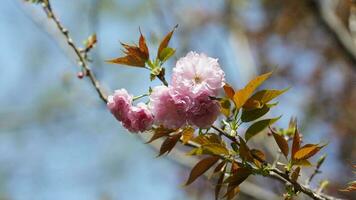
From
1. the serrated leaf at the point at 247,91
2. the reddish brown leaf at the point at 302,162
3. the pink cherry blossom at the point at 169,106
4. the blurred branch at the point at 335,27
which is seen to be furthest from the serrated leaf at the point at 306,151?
the blurred branch at the point at 335,27

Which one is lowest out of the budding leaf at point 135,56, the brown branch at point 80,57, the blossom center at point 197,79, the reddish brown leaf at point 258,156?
the reddish brown leaf at point 258,156

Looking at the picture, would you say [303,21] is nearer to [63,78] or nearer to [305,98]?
[305,98]

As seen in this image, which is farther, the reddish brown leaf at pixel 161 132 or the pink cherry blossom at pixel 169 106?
the reddish brown leaf at pixel 161 132

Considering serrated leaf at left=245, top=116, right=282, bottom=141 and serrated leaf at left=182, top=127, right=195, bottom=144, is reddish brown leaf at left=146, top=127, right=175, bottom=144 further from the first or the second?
serrated leaf at left=245, top=116, right=282, bottom=141

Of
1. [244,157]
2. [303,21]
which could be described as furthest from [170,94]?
[303,21]

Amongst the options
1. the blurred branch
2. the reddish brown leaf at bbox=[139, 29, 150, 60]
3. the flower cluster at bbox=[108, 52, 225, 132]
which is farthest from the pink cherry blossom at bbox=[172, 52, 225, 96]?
the blurred branch

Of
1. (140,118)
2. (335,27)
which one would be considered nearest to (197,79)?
(140,118)

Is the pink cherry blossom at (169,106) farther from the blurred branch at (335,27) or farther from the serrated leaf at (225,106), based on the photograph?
the blurred branch at (335,27)
